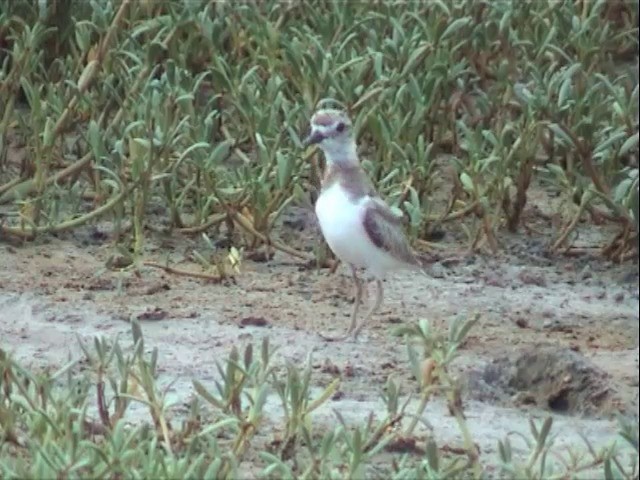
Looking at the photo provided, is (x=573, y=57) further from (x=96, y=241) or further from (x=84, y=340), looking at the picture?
(x=84, y=340)

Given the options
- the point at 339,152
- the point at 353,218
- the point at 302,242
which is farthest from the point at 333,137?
the point at 302,242

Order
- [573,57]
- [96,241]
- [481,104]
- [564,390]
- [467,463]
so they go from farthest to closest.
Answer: [573,57] → [481,104] → [96,241] → [564,390] → [467,463]

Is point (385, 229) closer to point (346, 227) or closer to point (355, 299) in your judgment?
point (346, 227)

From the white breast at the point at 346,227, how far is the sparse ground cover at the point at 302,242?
24 centimetres

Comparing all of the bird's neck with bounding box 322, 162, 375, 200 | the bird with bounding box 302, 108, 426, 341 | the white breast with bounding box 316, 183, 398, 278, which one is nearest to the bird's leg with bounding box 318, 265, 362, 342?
the bird with bounding box 302, 108, 426, 341

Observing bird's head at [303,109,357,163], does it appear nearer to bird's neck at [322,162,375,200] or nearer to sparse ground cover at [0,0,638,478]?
bird's neck at [322,162,375,200]

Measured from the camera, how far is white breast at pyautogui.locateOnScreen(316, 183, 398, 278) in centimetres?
501

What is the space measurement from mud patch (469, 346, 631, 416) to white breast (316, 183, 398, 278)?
0.45 m

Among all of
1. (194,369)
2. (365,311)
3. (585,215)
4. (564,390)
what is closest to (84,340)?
(194,369)

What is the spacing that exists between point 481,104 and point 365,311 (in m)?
1.32

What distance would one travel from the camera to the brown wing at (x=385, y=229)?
5.03 metres

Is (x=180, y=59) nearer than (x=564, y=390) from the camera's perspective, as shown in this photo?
No

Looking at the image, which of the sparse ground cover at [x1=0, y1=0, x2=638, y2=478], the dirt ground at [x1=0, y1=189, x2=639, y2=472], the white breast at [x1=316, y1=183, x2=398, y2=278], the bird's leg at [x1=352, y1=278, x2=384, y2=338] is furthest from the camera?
the bird's leg at [x1=352, y1=278, x2=384, y2=338]

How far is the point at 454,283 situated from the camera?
5.67 meters
